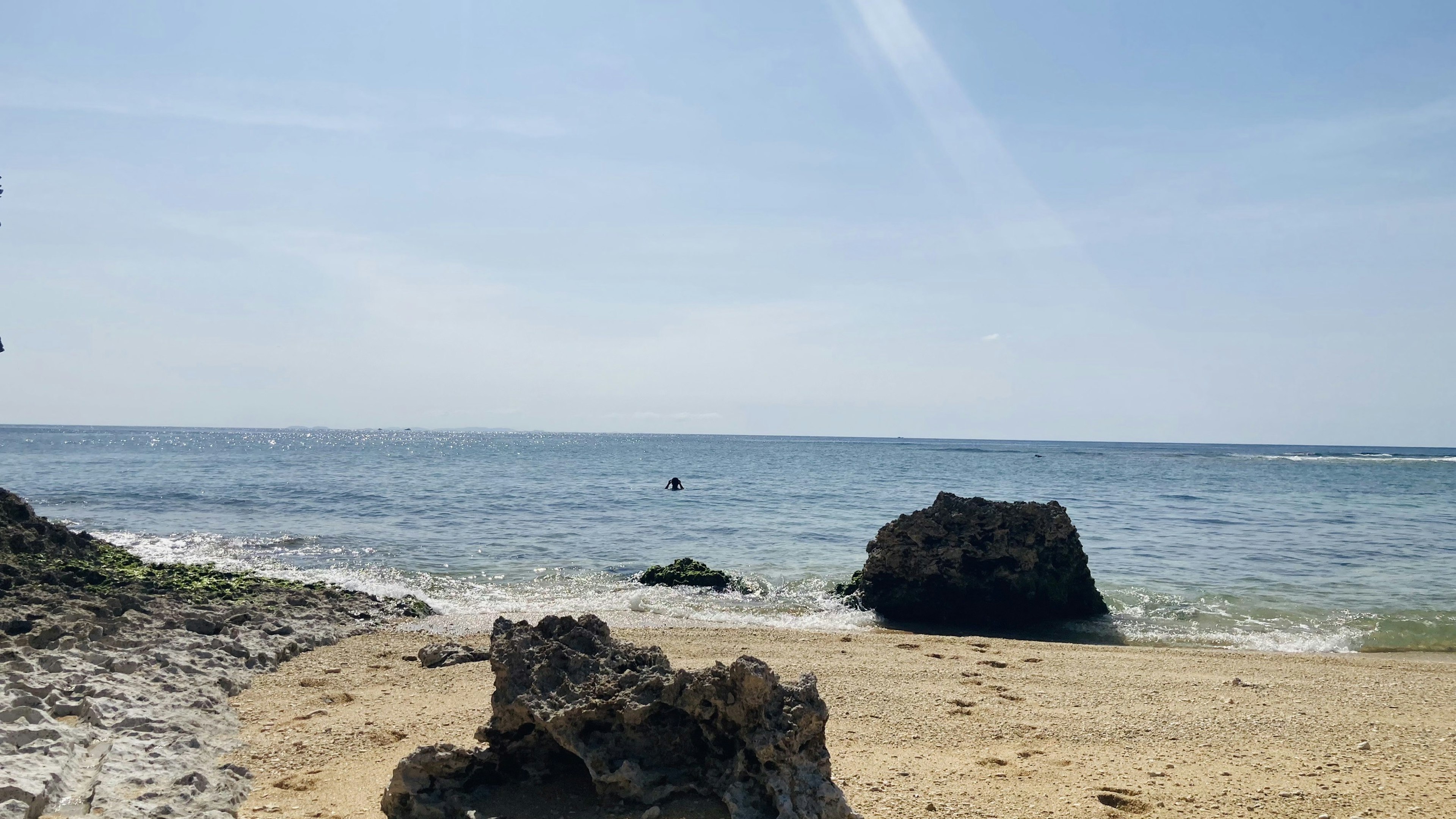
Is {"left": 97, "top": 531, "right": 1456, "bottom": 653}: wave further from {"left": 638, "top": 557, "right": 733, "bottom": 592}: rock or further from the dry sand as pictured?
the dry sand

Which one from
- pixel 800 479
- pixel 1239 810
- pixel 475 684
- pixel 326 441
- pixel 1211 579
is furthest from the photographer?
pixel 326 441

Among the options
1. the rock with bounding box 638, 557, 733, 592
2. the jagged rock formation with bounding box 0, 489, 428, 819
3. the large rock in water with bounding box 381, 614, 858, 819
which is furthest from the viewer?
the rock with bounding box 638, 557, 733, 592

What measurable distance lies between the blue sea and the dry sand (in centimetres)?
313

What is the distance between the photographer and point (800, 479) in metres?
49.8

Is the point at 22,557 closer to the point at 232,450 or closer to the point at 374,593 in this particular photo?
the point at 374,593

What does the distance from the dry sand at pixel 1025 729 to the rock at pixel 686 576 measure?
16.5ft

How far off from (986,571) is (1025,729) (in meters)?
6.96

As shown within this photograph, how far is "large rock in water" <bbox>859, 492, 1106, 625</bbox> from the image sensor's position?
45.7 feet

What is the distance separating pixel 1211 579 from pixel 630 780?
15.8 metres

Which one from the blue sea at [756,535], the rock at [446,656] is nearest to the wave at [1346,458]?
the blue sea at [756,535]

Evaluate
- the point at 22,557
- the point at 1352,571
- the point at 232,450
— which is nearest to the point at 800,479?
the point at 1352,571

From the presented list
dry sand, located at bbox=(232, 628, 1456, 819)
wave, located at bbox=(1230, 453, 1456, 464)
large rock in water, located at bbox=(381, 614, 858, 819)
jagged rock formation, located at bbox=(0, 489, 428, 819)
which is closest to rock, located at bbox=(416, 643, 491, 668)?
dry sand, located at bbox=(232, 628, 1456, 819)

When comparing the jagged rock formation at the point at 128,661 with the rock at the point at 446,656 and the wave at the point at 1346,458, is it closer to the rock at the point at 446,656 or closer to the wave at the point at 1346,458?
the rock at the point at 446,656

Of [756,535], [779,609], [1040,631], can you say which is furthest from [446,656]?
[756,535]
